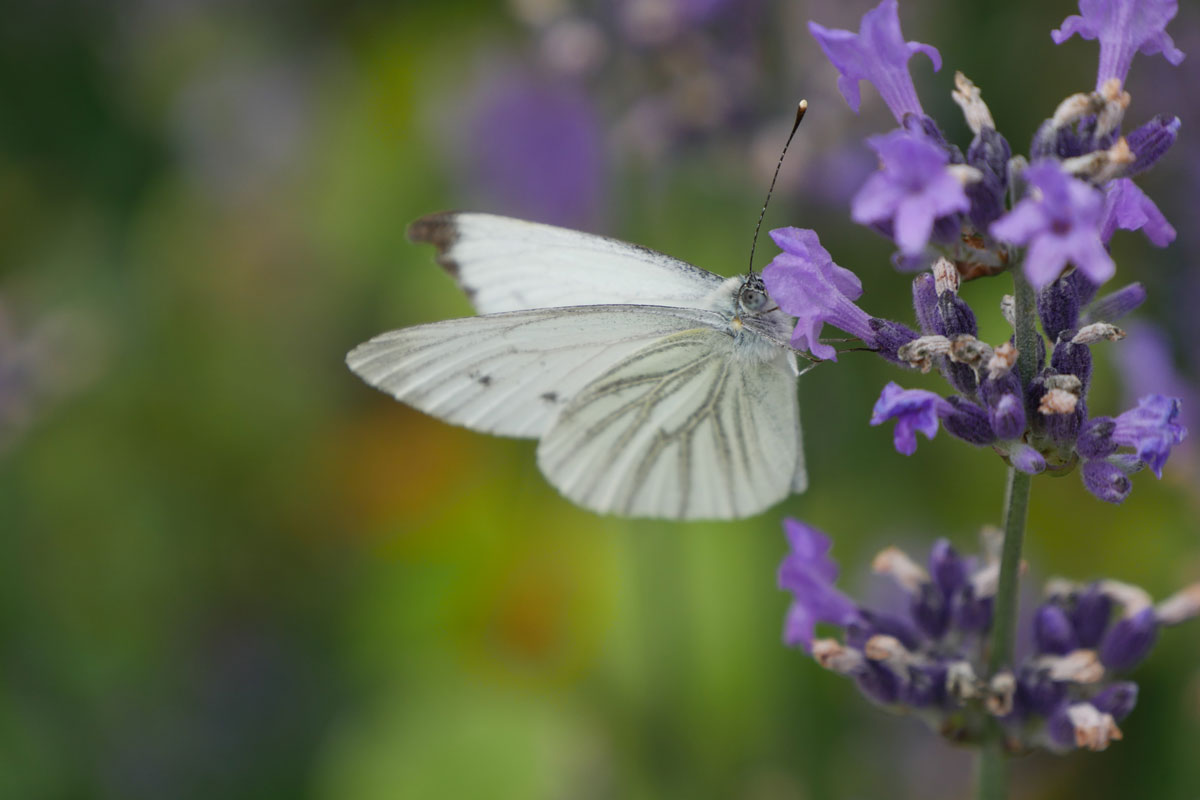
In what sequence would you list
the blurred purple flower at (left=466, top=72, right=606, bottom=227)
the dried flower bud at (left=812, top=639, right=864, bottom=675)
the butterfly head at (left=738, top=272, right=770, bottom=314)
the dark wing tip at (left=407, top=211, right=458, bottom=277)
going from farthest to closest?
the blurred purple flower at (left=466, top=72, right=606, bottom=227) → the dark wing tip at (left=407, top=211, right=458, bottom=277) → the butterfly head at (left=738, top=272, right=770, bottom=314) → the dried flower bud at (left=812, top=639, right=864, bottom=675)

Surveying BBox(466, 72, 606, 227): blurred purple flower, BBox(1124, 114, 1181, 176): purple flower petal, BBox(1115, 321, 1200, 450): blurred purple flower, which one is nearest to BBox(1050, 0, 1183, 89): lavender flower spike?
BBox(1124, 114, 1181, 176): purple flower petal

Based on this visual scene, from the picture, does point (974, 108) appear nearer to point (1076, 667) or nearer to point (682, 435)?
point (1076, 667)

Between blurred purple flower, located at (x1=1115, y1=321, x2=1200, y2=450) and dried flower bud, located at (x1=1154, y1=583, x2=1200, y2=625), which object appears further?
blurred purple flower, located at (x1=1115, y1=321, x2=1200, y2=450)

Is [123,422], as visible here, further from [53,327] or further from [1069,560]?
[1069,560]

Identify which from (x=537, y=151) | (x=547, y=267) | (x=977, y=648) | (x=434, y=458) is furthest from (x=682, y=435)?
(x=537, y=151)

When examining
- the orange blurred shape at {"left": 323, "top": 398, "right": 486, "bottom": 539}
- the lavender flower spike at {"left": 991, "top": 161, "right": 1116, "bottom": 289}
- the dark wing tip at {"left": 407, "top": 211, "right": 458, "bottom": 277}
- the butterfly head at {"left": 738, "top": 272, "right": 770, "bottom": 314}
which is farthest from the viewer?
the orange blurred shape at {"left": 323, "top": 398, "right": 486, "bottom": 539}

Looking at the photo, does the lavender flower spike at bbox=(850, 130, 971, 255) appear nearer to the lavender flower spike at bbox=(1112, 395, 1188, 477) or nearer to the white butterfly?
the lavender flower spike at bbox=(1112, 395, 1188, 477)
